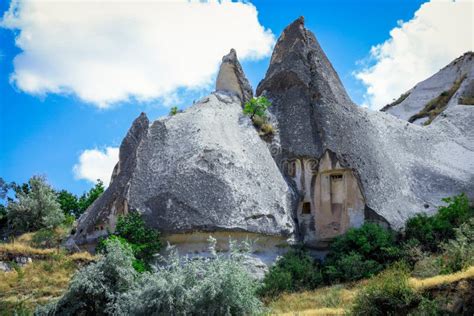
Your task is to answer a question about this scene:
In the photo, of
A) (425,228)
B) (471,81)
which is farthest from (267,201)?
(471,81)

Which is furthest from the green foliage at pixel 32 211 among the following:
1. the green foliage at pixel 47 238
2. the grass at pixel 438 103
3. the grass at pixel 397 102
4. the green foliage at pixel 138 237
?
the grass at pixel 397 102

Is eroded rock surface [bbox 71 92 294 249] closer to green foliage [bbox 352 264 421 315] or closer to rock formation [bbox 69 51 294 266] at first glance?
rock formation [bbox 69 51 294 266]

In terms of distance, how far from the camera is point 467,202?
72.5 ft

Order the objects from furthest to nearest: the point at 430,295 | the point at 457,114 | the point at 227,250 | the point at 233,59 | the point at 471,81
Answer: the point at 471,81 → the point at 457,114 → the point at 233,59 → the point at 227,250 → the point at 430,295

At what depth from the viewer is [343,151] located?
22.2 m

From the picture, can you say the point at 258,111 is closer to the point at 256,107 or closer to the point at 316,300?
the point at 256,107

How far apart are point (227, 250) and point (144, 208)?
317cm

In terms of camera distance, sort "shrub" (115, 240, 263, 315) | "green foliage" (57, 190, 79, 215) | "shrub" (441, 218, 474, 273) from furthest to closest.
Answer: "green foliage" (57, 190, 79, 215) < "shrub" (441, 218, 474, 273) < "shrub" (115, 240, 263, 315)

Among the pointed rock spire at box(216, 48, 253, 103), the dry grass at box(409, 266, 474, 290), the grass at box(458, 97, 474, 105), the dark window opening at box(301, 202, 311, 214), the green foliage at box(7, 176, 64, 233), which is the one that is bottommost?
the dry grass at box(409, 266, 474, 290)

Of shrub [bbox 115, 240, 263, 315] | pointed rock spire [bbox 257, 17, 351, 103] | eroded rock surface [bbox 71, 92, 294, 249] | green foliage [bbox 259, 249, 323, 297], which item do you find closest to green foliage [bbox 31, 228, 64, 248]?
eroded rock surface [bbox 71, 92, 294, 249]

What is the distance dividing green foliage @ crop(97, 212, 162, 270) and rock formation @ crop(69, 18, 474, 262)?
38cm

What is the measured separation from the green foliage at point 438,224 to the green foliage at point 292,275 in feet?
11.9

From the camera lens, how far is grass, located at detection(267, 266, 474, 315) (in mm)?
13703

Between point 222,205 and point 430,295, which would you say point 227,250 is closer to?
point 222,205
